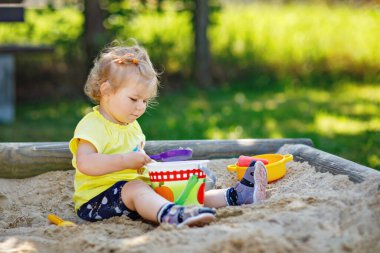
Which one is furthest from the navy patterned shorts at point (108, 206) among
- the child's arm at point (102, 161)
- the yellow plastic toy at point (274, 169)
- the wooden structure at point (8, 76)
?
the wooden structure at point (8, 76)

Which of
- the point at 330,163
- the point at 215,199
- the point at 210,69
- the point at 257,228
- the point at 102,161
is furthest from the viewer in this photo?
the point at 210,69

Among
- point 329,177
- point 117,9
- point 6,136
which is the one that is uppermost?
point 117,9

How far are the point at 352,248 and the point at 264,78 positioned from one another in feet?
19.2

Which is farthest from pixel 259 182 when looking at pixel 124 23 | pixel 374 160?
pixel 124 23

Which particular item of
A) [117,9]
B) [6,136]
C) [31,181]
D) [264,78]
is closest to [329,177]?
[31,181]

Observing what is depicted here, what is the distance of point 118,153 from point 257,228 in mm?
815

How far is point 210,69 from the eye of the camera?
784 centimetres

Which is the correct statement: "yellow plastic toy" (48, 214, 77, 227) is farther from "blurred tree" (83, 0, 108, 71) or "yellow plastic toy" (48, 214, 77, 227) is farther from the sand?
"blurred tree" (83, 0, 108, 71)

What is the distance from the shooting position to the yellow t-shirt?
9.68ft

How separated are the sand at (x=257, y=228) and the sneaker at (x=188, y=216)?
0.04 metres

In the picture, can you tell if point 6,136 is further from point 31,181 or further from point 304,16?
point 304,16

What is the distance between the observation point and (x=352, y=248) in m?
2.26

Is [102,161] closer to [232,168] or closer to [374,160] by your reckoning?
[232,168]

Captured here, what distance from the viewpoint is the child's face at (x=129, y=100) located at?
9.65 ft
